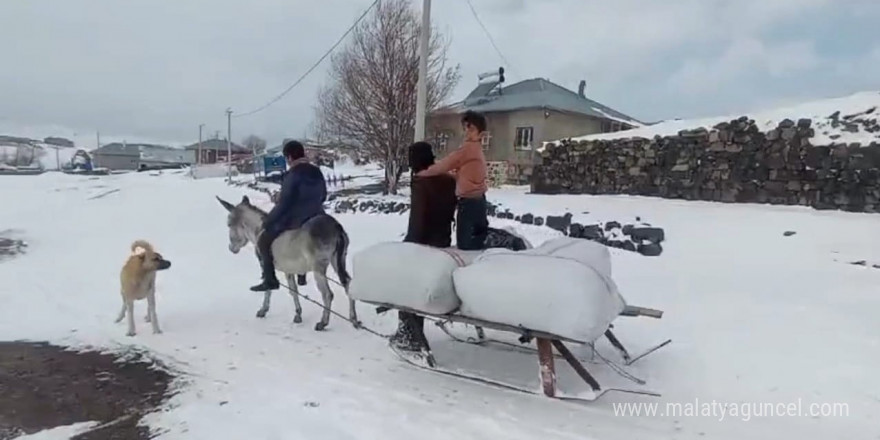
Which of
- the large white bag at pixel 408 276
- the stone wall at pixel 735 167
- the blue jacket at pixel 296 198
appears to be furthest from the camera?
the stone wall at pixel 735 167

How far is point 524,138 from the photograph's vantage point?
3038cm

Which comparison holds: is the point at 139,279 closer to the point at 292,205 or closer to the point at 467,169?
the point at 292,205

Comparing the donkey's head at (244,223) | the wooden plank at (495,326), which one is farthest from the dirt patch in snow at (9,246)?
the wooden plank at (495,326)

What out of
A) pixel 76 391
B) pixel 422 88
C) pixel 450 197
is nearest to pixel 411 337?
pixel 450 197

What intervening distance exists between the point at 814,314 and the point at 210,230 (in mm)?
13874

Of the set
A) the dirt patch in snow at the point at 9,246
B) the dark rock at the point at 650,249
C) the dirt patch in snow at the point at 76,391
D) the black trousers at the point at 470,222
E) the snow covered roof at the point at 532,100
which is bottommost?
the dirt patch in snow at the point at 9,246

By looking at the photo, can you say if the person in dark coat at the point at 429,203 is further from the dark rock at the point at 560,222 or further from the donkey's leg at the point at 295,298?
the dark rock at the point at 560,222

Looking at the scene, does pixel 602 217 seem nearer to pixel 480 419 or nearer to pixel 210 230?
pixel 480 419

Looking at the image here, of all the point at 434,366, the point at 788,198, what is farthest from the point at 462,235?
the point at 788,198

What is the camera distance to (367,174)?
122ft

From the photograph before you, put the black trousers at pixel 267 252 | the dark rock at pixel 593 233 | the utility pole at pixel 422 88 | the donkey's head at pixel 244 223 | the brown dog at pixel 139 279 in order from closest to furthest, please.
A: the brown dog at pixel 139 279
the black trousers at pixel 267 252
the donkey's head at pixel 244 223
the dark rock at pixel 593 233
the utility pole at pixel 422 88

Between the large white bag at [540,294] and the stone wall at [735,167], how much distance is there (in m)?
9.47

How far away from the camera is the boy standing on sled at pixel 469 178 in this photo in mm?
5777

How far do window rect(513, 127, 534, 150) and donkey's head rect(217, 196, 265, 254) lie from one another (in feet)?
77.4
